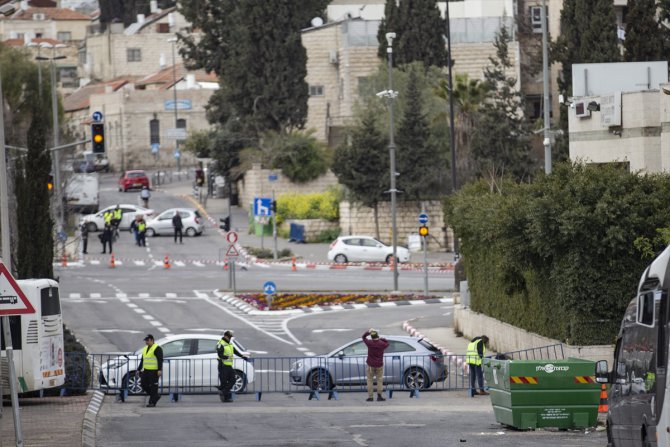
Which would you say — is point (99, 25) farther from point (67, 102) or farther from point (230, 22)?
point (230, 22)

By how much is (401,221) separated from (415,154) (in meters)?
3.23

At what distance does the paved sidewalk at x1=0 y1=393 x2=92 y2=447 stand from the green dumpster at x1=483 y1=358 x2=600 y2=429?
22.0 ft

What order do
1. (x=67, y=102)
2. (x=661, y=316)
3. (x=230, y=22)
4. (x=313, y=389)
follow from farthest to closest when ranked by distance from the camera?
(x=67, y=102), (x=230, y=22), (x=313, y=389), (x=661, y=316)

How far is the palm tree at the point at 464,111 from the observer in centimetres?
7044

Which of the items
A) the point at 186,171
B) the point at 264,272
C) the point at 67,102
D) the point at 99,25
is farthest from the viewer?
the point at 99,25

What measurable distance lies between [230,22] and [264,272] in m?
29.1

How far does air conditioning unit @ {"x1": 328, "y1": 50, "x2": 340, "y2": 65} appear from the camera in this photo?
87.4 meters

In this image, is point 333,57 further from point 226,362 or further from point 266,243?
point 226,362

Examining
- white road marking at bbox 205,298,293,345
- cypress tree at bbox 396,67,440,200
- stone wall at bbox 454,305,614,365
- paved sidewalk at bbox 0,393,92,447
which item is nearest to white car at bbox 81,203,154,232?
cypress tree at bbox 396,67,440,200

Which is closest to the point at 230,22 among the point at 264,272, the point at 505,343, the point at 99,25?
the point at 264,272

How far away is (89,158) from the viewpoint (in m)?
101

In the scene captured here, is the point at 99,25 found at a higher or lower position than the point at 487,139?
higher

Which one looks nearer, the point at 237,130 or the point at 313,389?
the point at 313,389

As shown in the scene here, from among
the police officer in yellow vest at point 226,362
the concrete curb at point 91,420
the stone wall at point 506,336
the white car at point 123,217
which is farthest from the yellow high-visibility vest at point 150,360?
the white car at point 123,217
